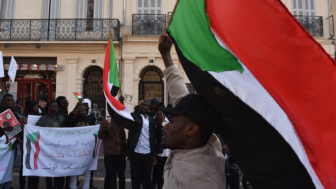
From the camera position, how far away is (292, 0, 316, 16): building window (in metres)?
15.5

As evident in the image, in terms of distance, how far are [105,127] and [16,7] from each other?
1374 cm

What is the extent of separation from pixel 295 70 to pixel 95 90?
14.7 metres

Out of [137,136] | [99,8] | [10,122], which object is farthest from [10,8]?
[137,136]

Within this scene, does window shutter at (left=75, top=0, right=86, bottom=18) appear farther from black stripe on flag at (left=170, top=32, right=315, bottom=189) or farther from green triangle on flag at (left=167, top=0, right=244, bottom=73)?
black stripe on flag at (left=170, top=32, right=315, bottom=189)

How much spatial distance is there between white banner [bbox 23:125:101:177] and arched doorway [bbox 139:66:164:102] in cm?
926

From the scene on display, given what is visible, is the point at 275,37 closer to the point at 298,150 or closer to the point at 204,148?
the point at 298,150

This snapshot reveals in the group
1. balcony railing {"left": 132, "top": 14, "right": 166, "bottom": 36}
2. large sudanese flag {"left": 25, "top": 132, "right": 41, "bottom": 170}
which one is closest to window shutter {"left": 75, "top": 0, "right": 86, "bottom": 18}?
balcony railing {"left": 132, "top": 14, "right": 166, "bottom": 36}

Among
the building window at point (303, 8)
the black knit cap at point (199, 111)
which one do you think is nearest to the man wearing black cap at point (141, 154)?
the black knit cap at point (199, 111)

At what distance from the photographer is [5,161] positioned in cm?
510

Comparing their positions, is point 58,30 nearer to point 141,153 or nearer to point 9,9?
point 9,9

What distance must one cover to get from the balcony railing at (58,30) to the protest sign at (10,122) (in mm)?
10091

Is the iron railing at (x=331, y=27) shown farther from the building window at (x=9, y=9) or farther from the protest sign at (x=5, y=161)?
the building window at (x=9, y=9)

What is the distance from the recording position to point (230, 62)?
1263 mm

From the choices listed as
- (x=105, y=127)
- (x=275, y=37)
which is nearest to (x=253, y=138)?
(x=275, y=37)
